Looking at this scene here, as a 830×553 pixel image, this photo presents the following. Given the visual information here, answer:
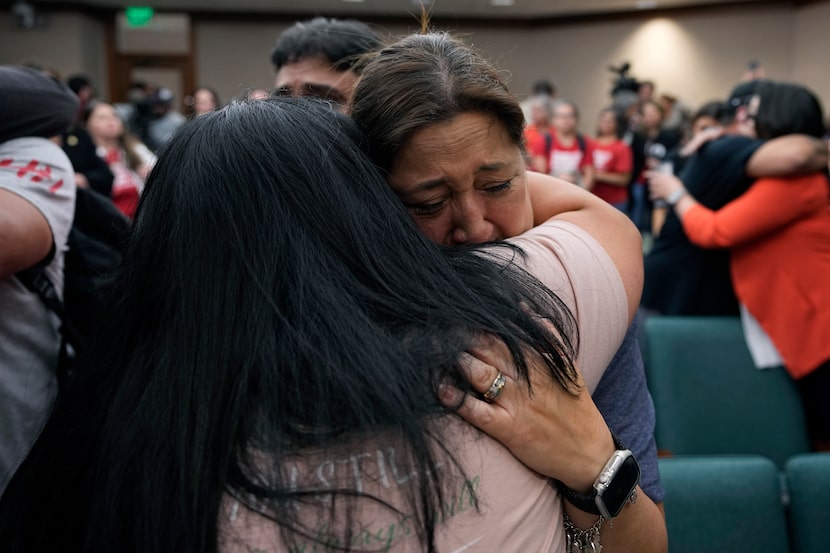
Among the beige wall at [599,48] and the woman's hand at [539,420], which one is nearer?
the woman's hand at [539,420]

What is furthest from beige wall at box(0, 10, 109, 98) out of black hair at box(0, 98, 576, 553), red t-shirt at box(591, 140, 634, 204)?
black hair at box(0, 98, 576, 553)

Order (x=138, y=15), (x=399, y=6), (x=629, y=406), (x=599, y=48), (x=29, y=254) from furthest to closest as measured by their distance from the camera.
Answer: (x=599, y=48), (x=399, y=6), (x=138, y=15), (x=29, y=254), (x=629, y=406)

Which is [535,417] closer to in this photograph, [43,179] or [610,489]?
[610,489]

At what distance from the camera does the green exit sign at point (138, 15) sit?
11.7 metres

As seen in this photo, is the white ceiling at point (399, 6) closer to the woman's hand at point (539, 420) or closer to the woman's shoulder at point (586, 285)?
the woman's shoulder at point (586, 285)

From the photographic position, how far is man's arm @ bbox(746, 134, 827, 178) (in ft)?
7.54

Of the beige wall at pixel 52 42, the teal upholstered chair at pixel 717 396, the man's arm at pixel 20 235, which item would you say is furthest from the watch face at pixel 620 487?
the beige wall at pixel 52 42

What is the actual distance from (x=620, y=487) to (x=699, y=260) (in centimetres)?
206

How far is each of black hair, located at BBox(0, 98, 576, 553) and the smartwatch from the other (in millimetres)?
112

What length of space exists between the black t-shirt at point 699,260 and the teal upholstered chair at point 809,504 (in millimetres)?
916

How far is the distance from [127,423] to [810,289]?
2308mm

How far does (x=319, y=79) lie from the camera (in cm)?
179

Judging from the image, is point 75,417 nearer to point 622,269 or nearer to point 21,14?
point 622,269

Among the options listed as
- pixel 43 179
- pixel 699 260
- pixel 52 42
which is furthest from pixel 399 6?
pixel 43 179
